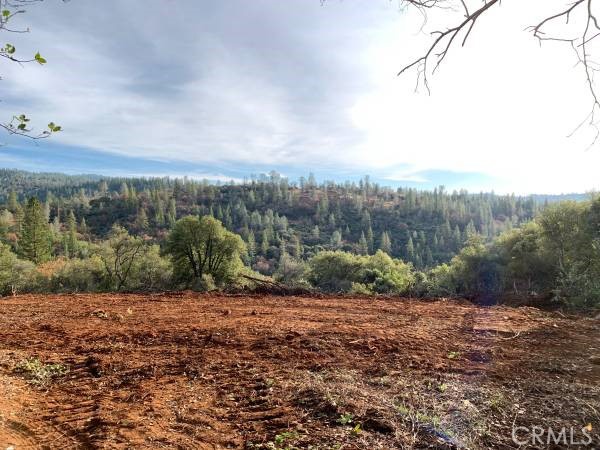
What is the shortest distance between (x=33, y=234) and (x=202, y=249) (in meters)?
27.8

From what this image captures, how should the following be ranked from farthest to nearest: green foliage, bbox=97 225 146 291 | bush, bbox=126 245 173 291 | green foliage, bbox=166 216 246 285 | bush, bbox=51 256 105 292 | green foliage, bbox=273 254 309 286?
bush, bbox=126 245 173 291 → bush, bbox=51 256 105 292 → green foliage, bbox=97 225 146 291 → green foliage, bbox=166 216 246 285 → green foliage, bbox=273 254 309 286

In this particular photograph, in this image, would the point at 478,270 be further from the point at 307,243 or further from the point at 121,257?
the point at 307,243

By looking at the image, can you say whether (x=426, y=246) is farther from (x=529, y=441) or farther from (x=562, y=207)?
(x=529, y=441)

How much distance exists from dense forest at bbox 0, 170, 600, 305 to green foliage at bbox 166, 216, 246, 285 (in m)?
0.07

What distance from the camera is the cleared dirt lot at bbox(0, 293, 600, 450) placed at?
125 inches

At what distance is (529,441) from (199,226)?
891 inches

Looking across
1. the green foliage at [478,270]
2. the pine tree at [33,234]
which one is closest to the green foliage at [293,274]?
the green foliage at [478,270]

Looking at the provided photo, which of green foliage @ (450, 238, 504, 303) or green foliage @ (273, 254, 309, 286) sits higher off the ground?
green foliage @ (450, 238, 504, 303)

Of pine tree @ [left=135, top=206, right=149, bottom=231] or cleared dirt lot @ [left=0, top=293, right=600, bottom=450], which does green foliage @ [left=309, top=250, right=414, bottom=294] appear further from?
pine tree @ [left=135, top=206, right=149, bottom=231]

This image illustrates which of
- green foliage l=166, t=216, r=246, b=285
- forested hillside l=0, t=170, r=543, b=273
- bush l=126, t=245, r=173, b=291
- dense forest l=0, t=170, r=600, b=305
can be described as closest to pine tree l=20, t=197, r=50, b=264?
dense forest l=0, t=170, r=600, b=305

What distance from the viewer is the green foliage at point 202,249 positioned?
A: 925 inches

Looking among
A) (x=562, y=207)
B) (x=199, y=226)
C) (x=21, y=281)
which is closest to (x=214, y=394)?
(x=562, y=207)

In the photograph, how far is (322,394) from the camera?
3.78 metres

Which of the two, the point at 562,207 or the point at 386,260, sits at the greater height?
the point at 562,207
